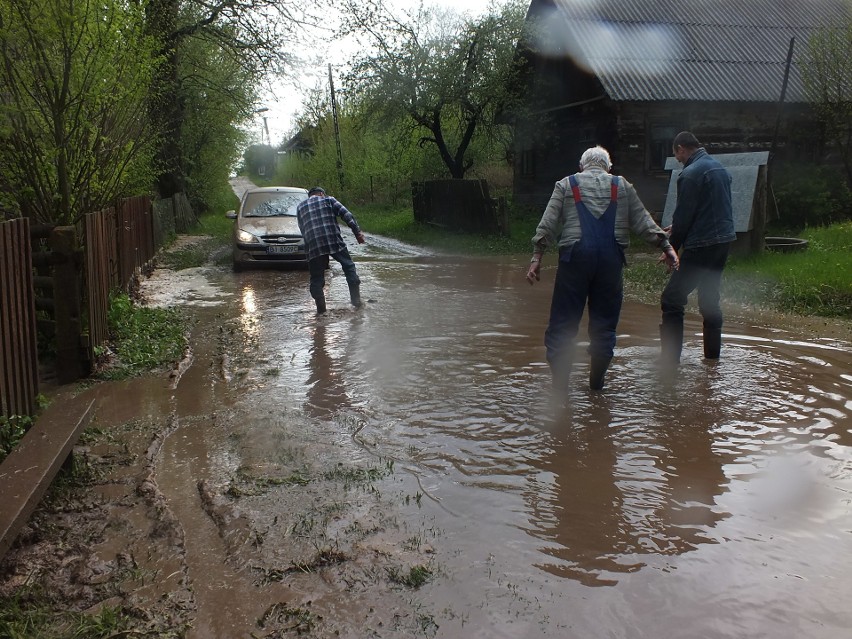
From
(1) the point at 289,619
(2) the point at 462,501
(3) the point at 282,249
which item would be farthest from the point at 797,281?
(1) the point at 289,619

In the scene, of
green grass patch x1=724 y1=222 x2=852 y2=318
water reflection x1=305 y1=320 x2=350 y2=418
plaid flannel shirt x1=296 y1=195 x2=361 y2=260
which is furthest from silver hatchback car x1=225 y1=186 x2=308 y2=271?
green grass patch x1=724 y1=222 x2=852 y2=318

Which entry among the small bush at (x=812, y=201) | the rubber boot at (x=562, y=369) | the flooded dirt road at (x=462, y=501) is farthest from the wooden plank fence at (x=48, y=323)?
the small bush at (x=812, y=201)

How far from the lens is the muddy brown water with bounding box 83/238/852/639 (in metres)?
3.03

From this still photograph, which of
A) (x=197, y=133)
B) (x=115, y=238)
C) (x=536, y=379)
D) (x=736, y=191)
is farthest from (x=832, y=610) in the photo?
(x=197, y=133)

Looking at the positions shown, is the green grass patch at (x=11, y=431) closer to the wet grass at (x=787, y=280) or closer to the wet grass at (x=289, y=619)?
the wet grass at (x=289, y=619)

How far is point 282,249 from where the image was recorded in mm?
14156

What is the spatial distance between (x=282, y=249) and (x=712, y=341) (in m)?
9.08

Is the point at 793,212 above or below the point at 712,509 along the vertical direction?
above

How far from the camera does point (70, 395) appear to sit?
604cm

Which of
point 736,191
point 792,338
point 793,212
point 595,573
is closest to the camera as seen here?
point 595,573

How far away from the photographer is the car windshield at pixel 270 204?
15.2 metres

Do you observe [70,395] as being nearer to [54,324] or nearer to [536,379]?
[54,324]

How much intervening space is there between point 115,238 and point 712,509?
321 inches

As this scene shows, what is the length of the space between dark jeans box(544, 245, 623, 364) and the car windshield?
10214 mm
